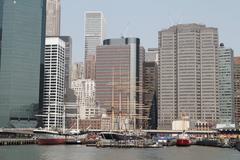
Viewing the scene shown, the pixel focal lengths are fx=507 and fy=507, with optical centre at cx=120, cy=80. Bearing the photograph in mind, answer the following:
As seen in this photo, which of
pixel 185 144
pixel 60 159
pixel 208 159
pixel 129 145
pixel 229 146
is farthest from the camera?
pixel 185 144

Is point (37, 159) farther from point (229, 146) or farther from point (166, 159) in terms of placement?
point (229, 146)

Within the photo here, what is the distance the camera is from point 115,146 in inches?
6678

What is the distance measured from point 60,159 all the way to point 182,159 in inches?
1032

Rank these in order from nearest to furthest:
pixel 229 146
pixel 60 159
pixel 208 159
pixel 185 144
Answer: pixel 60 159, pixel 208 159, pixel 229 146, pixel 185 144

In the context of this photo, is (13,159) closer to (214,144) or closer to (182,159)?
(182,159)

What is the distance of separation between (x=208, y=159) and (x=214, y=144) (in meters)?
88.6

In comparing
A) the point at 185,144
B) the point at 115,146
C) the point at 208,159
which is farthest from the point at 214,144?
the point at 208,159

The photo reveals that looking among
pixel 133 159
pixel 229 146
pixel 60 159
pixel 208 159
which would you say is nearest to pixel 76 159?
pixel 60 159

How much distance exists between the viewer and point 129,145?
553 feet

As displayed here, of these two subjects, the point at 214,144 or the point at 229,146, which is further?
the point at 214,144

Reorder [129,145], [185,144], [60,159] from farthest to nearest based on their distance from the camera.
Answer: [185,144], [129,145], [60,159]

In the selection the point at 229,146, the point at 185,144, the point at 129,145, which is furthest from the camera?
the point at 185,144

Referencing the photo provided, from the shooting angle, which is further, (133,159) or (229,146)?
(229,146)

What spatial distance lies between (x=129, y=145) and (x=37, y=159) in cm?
6869
